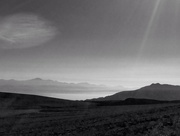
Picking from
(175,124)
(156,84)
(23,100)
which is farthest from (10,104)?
(156,84)

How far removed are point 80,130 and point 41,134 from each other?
3.78 meters

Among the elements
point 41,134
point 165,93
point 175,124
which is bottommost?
point 41,134

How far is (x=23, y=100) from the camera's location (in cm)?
5997

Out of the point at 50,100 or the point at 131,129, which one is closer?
the point at 131,129

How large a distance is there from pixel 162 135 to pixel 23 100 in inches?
1932

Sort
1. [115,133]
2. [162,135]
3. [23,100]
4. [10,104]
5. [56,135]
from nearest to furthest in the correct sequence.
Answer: [162,135] → [115,133] → [56,135] → [10,104] → [23,100]

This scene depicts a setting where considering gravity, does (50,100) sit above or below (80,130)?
above

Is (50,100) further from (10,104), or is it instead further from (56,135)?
(56,135)

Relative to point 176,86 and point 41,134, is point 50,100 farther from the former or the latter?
point 176,86

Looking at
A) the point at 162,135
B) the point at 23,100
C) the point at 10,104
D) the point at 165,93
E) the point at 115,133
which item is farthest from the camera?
the point at 165,93

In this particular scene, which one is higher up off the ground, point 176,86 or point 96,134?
point 176,86

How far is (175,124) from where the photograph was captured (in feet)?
65.2

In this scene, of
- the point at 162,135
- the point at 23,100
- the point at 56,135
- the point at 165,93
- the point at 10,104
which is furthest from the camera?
the point at 165,93

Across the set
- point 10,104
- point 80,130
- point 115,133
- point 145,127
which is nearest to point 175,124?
point 145,127
